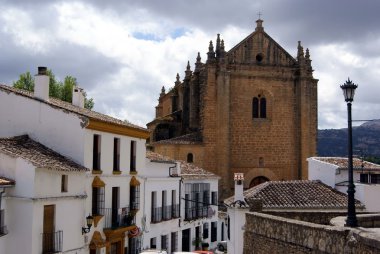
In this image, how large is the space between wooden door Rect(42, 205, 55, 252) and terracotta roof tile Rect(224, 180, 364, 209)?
742 cm

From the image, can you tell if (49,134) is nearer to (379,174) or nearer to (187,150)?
(379,174)

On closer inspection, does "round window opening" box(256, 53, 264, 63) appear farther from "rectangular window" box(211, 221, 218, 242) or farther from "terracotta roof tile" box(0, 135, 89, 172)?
"terracotta roof tile" box(0, 135, 89, 172)

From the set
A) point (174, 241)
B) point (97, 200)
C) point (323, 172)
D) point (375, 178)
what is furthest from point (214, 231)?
point (97, 200)

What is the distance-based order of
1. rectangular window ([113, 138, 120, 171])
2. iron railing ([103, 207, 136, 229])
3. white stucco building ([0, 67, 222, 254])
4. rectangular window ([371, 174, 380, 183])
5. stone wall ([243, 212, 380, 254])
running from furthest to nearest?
rectangular window ([371, 174, 380, 183])
rectangular window ([113, 138, 120, 171])
iron railing ([103, 207, 136, 229])
white stucco building ([0, 67, 222, 254])
stone wall ([243, 212, 380, 254])

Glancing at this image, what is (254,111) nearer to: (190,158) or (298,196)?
(190,158)

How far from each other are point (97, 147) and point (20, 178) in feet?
16.6

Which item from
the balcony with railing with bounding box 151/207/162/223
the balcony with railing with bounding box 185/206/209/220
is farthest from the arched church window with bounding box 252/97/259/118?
the balcony with railing with bounding box 151/207/162/223

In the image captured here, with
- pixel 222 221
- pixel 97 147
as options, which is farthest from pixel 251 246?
pixel 222 221

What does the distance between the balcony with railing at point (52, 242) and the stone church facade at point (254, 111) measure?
24.3 metres

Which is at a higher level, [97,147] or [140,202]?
[97,147]

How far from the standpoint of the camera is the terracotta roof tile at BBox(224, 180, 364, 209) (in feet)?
77.8

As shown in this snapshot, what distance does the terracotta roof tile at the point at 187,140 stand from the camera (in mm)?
41531

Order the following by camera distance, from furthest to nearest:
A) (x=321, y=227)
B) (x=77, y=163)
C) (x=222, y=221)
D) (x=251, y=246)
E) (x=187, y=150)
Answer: (x=187, y=150) < (x=222, y=221) < (x=77, y=163) < (x=251, y=246) < (x=321, y=227)

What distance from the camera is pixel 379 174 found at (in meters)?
28.2
